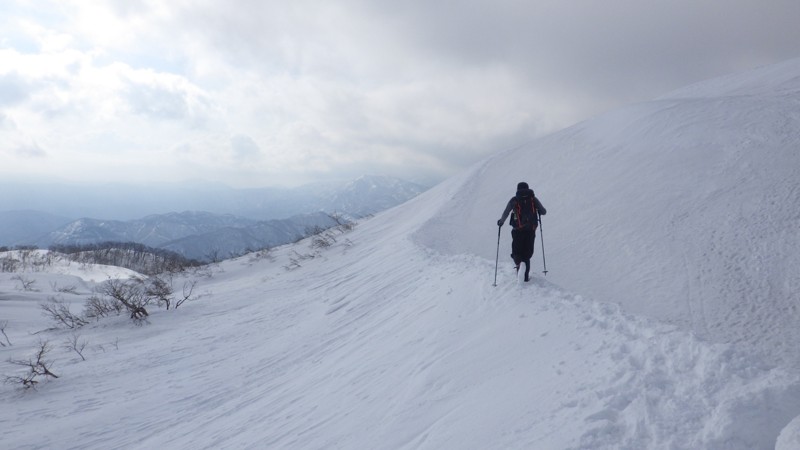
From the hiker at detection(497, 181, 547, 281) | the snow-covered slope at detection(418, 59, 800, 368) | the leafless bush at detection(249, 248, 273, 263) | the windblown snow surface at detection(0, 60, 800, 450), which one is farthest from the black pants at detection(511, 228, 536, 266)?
the leafless bush at detection(249, 248, 273, 263)

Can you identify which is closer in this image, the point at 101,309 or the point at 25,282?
the point at 101,309

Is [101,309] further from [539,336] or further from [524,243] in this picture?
[539,336]

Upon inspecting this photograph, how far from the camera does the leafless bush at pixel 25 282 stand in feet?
58.5

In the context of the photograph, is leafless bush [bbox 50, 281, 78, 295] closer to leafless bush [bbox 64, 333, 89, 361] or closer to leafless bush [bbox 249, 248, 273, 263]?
leafless bush [bbox 249, 248, 273, 263]

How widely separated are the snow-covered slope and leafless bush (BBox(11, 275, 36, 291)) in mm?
20039

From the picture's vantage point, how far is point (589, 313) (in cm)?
487

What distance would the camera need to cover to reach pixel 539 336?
4699 millimetres

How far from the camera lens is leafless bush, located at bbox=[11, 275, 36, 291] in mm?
17836

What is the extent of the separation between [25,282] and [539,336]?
83.5 feet

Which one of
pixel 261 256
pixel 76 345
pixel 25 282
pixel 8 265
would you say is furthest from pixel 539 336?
pixel 8 265

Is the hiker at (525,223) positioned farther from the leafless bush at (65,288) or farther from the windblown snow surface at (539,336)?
the leafless bush at (65,288)

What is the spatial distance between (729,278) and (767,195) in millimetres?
2681

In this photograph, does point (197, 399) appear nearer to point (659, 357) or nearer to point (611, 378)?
point (611, 378)

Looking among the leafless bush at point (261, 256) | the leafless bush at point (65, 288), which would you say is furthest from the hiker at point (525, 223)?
the leafless bush at point (65, 288)
